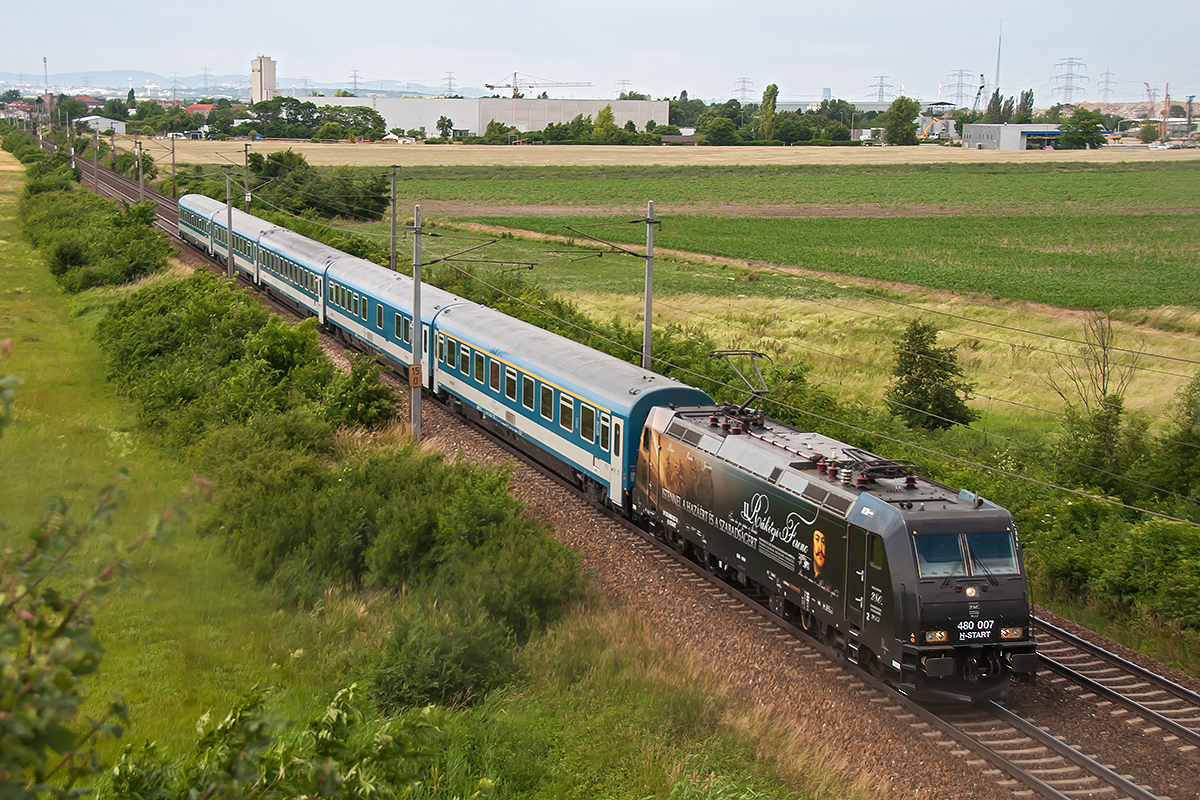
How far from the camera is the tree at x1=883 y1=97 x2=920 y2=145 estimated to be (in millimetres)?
182000

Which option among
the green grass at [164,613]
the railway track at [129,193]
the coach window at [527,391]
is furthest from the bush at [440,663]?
the railway track at [129,193]

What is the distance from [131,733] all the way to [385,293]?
22689 mm

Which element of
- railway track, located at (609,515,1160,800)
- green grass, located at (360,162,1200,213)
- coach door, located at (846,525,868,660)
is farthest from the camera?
green grass, located at (360,162,1200,213)

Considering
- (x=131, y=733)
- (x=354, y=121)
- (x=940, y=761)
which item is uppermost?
(x=354, y=121)

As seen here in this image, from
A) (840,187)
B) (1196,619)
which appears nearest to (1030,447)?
(1196,619)

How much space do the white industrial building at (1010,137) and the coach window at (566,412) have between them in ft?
538

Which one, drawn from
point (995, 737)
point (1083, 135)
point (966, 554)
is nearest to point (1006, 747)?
point (995, 737)

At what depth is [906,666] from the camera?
1333 cm

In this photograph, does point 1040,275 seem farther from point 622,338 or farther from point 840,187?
point 840,187

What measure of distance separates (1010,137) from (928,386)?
511 ft

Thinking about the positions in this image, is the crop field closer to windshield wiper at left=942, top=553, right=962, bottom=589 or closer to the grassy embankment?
the grassy embankment

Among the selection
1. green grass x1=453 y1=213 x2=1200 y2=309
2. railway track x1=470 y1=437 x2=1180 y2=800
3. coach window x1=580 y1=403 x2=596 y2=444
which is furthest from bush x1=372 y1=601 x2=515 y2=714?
green grass x1=453 y1=213 x2=1200 y2=309

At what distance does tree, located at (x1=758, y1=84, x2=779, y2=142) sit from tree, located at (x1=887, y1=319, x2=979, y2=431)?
162 meters

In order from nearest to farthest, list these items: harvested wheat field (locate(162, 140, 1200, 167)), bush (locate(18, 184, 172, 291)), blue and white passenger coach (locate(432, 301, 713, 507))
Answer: blue and white passenger coach (locate(432, 301, 713, 507)), bush (locate(18, 184, 172, 291)), harvested wheat field (locate(162, 140, 1200, 167))
